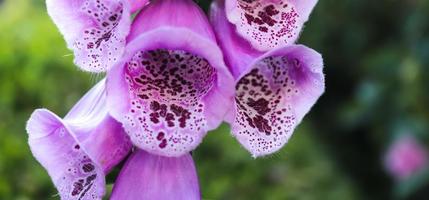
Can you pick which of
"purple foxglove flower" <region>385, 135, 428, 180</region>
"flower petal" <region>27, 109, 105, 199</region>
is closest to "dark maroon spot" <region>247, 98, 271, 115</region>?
"flower petal" <region>27, 109, 105, 199</region>

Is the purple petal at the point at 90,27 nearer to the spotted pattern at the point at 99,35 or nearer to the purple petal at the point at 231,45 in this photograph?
the spotted pattern at the point at 99,35

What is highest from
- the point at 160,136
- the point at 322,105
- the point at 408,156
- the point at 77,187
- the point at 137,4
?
the point at 137,4

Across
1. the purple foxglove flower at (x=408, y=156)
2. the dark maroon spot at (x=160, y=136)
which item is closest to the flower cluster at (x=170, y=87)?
the dark maroon spot at (x=160, y=136)

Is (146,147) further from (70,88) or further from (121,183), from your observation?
(70,88)

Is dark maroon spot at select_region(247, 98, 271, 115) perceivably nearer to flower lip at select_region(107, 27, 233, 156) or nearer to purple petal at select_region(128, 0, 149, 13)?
flower lip at select_region(107, 27, 233, 156)

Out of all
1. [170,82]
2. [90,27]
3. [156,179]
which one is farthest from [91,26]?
[156,179]

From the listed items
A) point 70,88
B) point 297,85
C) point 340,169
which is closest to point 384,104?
point 340,169

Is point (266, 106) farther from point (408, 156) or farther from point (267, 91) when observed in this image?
point (408, 156)
